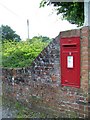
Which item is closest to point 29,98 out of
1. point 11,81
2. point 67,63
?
point 11,81

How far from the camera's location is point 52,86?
600cm

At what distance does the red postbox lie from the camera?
528 centimetres

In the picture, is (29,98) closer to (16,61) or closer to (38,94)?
(38,94)

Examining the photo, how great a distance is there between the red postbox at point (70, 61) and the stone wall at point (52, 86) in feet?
0.32

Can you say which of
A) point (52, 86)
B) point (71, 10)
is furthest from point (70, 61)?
point (71, 10)

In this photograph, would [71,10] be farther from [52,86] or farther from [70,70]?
[70,70]

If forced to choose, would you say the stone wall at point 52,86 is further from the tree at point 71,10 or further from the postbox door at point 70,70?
the tree at point 71,10

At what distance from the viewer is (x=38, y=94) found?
6.45 meters

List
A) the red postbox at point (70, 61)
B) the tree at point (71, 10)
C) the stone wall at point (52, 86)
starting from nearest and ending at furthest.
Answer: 1. the stone wall at point (52, 86)
2. the red postbox at point (70, 61)
3. the tree at point (71, 10)

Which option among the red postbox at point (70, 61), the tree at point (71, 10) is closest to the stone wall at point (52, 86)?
the red postbox at point (70, 61)

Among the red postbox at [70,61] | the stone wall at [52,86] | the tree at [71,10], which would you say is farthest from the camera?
the tree at [71,10]

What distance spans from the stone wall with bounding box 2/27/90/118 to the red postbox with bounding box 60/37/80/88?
0.32 feet

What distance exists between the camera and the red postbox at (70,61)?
17.3 ft

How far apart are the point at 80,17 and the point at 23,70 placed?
2460mm
